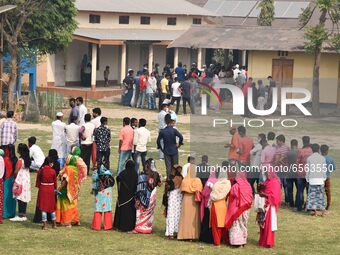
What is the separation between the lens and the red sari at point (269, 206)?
16969 mm

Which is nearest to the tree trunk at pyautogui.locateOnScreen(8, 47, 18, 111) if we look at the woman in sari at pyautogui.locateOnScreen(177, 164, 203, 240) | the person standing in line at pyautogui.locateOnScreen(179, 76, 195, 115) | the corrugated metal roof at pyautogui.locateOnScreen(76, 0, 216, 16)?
the person standing in line at pyautogui.locateOnScreen(179, 76, 195, 115)

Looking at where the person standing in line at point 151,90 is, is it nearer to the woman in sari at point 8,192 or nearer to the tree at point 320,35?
the tree at point 320,35

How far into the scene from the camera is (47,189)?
1755 centimetres

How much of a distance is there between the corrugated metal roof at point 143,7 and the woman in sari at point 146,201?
28.3m

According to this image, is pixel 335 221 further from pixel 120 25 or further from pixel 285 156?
pixel 120 25

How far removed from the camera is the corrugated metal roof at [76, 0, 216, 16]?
4622cm

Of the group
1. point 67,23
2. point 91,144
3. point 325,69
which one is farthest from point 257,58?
point 91,144

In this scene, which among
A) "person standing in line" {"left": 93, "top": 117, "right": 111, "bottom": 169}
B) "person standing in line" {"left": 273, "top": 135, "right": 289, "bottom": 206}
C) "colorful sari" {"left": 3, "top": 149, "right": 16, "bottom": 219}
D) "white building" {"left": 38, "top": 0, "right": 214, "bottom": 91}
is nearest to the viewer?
"colorful sari" {"left": 3, "top": 149, "right": 16, "bottom": 219}

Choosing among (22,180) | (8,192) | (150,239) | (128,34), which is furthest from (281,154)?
(128,34)

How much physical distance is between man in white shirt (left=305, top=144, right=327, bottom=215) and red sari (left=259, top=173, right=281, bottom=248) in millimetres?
2226

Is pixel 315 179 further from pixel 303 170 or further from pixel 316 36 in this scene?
pixel 316 36

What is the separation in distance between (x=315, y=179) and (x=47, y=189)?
4985 millimetres

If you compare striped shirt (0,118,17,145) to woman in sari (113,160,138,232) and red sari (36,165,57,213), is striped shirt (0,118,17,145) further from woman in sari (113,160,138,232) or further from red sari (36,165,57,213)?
woman in sari (113,160,138,232)

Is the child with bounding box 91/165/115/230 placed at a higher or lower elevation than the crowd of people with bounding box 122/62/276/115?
lower
